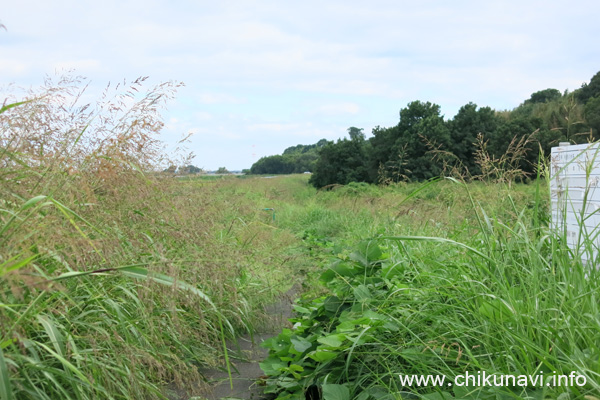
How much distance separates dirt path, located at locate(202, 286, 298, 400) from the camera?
2664mm

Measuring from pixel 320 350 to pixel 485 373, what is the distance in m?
0.78

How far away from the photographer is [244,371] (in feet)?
9.75

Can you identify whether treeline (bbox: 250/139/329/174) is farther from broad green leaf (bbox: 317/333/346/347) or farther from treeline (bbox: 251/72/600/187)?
broad green leaf (bbox: 317/333/346/347)

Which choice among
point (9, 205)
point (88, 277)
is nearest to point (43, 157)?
point (9, 205)

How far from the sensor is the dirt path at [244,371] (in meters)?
2.66

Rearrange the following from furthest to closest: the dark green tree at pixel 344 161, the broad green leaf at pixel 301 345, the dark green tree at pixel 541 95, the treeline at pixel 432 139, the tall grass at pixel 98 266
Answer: the dark green tree at pixel 541 95 → the dark green tree at pixel 344 161 → the treeline at pixel 432 139 → the broad green leaf at pixel 301 345 → the tall grass at pixel 98 266

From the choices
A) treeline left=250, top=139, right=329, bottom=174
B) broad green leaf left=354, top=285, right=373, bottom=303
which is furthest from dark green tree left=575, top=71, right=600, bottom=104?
broad green leaf left=354, top=285, right=373, bottom=303

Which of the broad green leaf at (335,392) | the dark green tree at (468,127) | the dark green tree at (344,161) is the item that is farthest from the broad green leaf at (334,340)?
the dark green tree at (344,161)

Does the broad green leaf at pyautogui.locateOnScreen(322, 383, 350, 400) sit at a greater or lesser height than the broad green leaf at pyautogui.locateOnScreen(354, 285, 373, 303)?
lesser

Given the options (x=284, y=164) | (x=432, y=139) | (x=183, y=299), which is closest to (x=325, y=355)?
(x=183, y=299)

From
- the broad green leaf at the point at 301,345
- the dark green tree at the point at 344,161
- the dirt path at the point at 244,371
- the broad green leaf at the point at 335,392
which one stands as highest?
the dark green tree at the point at 344,161

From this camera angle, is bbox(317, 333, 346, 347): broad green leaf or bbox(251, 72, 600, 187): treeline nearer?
bbox(317, 333, 346, 347): broad green leaf

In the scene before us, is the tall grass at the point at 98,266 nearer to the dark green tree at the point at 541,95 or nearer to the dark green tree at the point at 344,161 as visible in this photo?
the dark green tree at the point at 344,161

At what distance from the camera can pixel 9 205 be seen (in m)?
2.07
